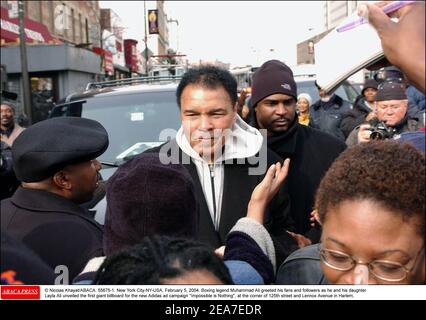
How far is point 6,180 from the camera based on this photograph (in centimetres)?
181

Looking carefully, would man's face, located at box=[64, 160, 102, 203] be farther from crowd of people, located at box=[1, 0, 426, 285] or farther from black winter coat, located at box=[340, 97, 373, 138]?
black winter coat, located at box=[340, 97, 373, 138]

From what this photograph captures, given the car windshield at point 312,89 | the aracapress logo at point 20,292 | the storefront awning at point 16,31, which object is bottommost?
the aracapress logo at point 20,292

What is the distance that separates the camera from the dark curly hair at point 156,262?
0.88 meters

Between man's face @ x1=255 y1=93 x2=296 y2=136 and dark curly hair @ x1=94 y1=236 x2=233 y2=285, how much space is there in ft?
4.08

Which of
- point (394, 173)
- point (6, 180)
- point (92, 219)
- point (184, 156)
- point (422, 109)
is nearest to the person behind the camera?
point (394, 173)

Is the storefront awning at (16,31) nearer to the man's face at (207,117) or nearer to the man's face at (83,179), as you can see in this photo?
the man's face at (207,117)

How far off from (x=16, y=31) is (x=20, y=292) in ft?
48.8

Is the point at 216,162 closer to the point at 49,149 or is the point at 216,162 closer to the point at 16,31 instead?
the point at 49,149

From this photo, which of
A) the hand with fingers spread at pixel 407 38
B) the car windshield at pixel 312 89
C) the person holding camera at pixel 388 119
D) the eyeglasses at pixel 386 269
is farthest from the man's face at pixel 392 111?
the car windshield at pixel 312 89
